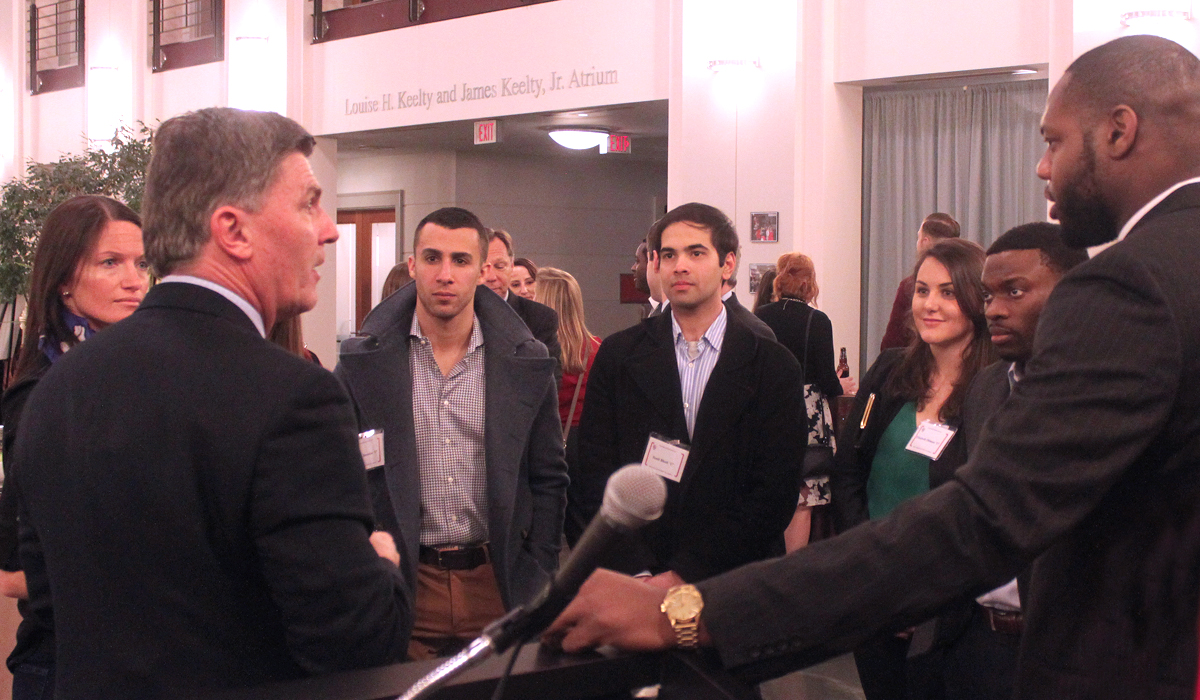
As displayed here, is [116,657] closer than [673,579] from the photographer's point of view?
Yes

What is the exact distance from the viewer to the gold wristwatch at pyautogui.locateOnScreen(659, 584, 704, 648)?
3.83ft

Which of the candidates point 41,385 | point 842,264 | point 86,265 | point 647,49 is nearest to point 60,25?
point 647,49

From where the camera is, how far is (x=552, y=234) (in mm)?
12562

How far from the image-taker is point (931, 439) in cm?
282

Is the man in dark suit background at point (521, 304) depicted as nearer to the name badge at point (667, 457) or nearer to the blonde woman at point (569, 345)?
the blonde woman at point (569, 345)

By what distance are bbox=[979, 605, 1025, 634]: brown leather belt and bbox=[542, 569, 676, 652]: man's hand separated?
1512mm

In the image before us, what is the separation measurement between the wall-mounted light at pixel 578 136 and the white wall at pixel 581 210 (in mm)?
1775

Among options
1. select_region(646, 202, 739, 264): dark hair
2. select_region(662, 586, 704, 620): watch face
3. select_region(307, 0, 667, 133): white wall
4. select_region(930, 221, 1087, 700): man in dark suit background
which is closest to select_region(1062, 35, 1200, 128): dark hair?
select_region(662, 586, 704, 620): watch face

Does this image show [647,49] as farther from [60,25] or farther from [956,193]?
[60,25]

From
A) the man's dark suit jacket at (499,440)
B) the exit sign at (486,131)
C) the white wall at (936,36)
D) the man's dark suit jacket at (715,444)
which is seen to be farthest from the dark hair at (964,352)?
the exit sign at (486,131)

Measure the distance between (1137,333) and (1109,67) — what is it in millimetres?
357

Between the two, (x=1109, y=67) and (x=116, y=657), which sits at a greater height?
(x=1109, y=67)

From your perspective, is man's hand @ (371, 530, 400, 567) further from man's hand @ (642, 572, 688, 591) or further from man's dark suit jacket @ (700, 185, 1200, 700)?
man's hand @ (642, 572, 688, 591)

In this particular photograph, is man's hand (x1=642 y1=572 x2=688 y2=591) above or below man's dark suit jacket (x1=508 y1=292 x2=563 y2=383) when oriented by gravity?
below
